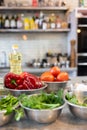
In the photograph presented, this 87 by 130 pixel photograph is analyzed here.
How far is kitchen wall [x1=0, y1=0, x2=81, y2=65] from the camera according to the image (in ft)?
11.3

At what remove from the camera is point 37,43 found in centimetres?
350

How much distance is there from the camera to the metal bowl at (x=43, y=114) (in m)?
0.82

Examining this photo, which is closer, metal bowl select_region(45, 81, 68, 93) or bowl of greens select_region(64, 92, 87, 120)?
bowl of greens select_region(64, 92, 87, 120)

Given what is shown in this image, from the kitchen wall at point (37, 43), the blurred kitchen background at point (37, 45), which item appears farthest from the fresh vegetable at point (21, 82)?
the kitchen wall at point (37, 43)

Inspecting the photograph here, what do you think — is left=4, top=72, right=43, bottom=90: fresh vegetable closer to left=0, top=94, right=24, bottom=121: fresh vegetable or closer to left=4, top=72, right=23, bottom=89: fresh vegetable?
left=4, top=72, right=23, bottom=89: fresh vegetable

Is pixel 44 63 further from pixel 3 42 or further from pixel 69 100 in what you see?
pixel 69 100

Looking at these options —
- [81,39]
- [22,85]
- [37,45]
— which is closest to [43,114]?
[22,85]

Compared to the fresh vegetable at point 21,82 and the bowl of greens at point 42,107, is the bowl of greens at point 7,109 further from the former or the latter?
the fresh vegetable at point 21,82

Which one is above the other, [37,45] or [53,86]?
[37,45]

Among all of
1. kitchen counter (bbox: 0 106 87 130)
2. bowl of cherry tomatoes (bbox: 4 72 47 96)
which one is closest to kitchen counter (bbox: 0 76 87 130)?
kitchen counter (bbox: 0 106 87 130)

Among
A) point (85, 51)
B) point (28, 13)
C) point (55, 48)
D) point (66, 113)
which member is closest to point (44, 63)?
point (55, 48)

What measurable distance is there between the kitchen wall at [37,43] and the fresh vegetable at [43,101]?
258cm

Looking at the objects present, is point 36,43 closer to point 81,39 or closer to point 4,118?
point 81,39

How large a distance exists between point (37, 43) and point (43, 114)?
9.05ft
